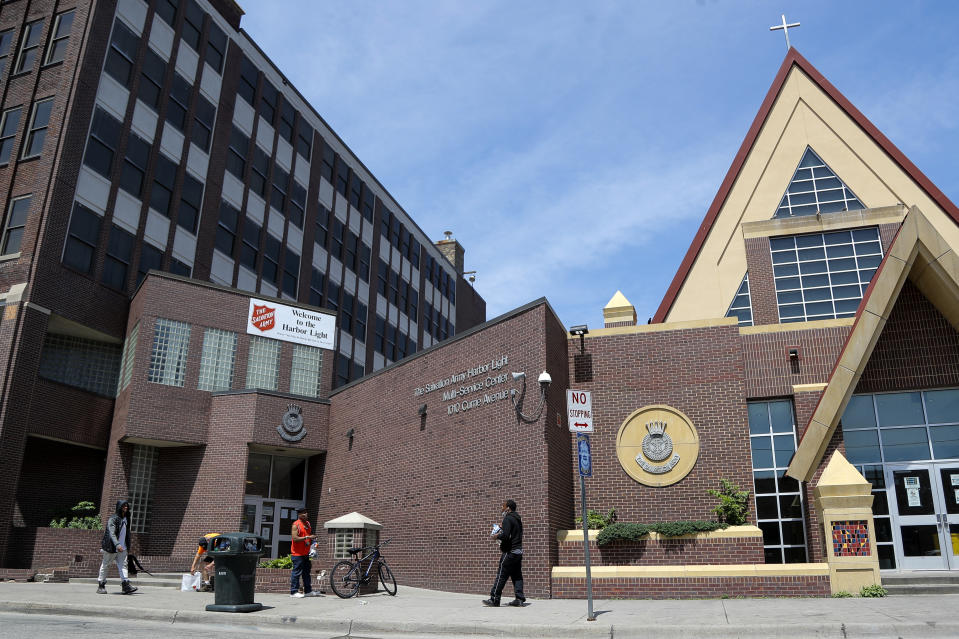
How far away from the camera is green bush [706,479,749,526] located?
53.4 ft

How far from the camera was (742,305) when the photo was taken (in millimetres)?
26828

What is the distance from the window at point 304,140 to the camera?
3978cm

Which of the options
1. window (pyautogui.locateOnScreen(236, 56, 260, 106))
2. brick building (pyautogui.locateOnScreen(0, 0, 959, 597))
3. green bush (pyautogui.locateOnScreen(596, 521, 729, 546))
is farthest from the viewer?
window (pyautogui.locateOnScreen(236, 56, 260, 106))

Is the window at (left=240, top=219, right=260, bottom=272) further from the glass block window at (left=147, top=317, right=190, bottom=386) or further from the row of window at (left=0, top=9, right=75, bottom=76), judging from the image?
the glass block window at (left=147, top=317, right=190, bottom=386)

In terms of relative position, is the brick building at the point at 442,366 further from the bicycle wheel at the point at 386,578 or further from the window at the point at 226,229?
the bicycle wheel at the point at 386,578

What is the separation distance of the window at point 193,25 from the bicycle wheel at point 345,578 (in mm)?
25196

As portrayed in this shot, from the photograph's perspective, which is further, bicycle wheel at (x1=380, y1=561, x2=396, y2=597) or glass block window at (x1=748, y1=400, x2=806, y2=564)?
glass block window at (x1=748, y1=400, x2=806, y2=564)

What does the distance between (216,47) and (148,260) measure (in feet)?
36.9

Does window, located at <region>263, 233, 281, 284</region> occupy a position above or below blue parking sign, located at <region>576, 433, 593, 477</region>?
above

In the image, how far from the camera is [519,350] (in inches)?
698

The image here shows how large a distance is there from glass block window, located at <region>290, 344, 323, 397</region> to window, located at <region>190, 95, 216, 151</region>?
11235mm

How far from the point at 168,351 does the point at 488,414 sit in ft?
38.6

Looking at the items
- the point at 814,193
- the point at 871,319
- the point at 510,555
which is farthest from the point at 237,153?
the point at 871,319

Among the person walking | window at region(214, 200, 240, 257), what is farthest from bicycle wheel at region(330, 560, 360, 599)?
window at region(214, 200, 240, 257)
